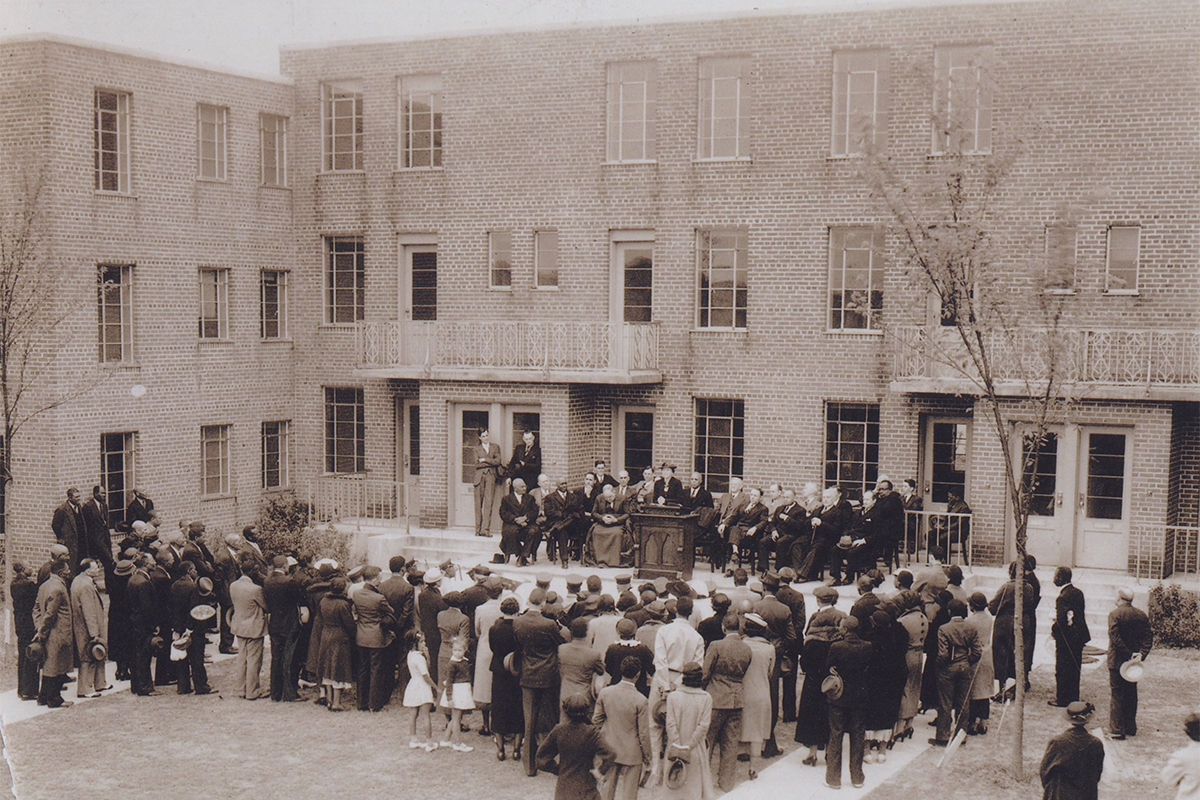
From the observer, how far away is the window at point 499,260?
76.3 ft

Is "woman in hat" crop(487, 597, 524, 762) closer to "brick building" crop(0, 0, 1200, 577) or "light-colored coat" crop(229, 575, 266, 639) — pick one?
"light-colored coat" crop(229, 575, 266, 639)

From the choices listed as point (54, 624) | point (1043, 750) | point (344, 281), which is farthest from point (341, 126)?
point (1043, 750)

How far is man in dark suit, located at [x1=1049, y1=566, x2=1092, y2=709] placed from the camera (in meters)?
13.1

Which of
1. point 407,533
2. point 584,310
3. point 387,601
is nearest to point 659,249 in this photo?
point 584,310

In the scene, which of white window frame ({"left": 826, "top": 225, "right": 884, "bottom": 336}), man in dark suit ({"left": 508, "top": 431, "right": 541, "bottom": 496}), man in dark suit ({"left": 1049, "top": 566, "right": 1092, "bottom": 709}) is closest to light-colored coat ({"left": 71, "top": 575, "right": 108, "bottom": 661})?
man in dark suit ({"left": 508, "top": 431, "right": 541, "bottom": 496})

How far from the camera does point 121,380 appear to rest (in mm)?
21203

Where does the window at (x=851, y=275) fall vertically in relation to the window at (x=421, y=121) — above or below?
below

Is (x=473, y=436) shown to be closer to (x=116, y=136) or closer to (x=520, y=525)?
(x=520, y=525)

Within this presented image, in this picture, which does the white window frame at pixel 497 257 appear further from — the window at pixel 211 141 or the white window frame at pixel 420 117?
the window at pixel 211 141

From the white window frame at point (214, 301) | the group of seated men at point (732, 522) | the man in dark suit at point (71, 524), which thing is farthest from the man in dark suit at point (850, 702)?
the white window frame at point (214, 301)

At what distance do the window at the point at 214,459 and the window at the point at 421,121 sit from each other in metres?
6.29

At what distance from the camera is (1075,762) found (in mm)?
9023

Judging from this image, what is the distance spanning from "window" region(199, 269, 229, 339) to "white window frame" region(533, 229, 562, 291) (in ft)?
19.4

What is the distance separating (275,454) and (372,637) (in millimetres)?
12061
